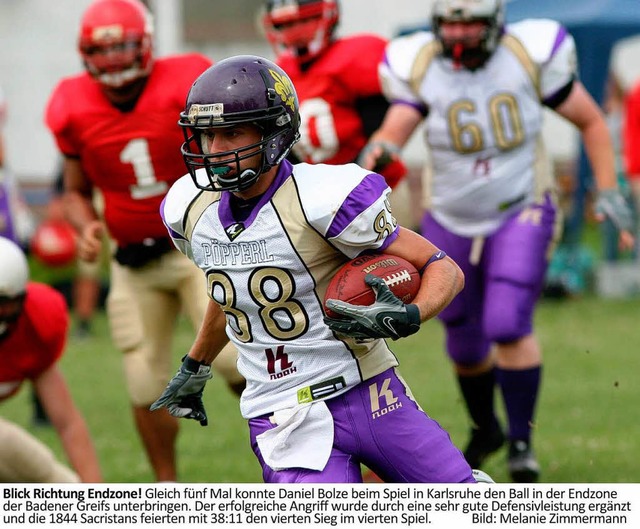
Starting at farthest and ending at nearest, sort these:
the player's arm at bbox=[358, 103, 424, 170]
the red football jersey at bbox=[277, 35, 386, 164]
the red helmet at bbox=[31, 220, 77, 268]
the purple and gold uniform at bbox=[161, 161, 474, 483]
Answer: the red helmet at bbox=[31, 220, 77, 268]
the red football jersey at bbox=[277, 35, 386, 164]
the player's arm at bbox=[358, 103, 424, 170]
the purple and gold uniform at bbox=[161, 161, 474, 483]

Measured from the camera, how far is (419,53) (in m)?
5.45

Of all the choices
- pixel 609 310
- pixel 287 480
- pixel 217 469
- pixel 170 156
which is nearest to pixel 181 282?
pixel 170 156

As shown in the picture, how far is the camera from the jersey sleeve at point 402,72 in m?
5.40

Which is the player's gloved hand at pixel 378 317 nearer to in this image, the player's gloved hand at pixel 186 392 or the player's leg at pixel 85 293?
the player's gloved hand at pixel 186 392

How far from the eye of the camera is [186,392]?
3826mm

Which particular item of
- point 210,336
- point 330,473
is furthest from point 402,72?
point 330,473

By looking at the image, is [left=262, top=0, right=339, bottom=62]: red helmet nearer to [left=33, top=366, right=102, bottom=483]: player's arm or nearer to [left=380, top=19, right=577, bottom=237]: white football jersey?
[left=380, top=19, right=577, bottom=237]: white football jersey

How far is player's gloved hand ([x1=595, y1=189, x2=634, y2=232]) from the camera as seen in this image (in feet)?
Answer: 17.0

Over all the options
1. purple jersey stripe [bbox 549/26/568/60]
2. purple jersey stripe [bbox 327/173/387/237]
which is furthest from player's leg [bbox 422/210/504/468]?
purple jersey stripe [bbox 327/173/387/237]

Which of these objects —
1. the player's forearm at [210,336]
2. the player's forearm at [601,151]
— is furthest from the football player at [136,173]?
the player's forearm at [601,151]

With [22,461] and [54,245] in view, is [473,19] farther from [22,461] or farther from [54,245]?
[54,245]

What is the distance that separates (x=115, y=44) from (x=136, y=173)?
49 cm

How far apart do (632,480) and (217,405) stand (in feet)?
9.40
